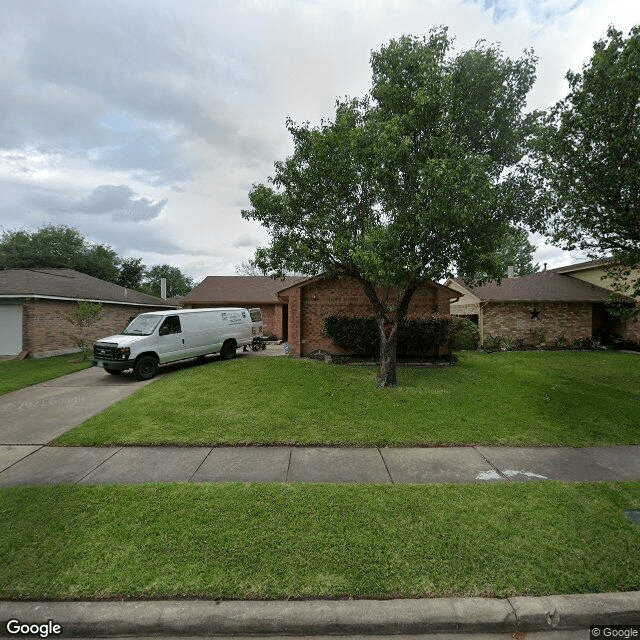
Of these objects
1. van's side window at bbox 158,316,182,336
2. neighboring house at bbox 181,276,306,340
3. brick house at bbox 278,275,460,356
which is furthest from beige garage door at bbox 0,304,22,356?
brick house at bbox 278,275,460,356

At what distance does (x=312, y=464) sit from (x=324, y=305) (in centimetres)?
958

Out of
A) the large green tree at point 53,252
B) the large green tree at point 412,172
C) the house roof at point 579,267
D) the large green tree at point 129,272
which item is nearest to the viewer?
the large green tree at point 412,172

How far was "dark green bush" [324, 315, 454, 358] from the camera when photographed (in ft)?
42.2

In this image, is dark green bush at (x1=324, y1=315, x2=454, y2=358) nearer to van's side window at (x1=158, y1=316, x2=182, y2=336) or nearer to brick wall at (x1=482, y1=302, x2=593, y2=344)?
van's side window at (x1=158, y1=316, x2=182, y2=336)

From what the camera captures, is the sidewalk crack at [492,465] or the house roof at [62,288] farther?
the house roof at [62,288]

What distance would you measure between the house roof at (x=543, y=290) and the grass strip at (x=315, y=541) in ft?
47.7

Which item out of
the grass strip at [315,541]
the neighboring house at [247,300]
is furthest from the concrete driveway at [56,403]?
the neighboring house at [247,300]

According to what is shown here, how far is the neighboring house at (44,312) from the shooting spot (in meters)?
14.1

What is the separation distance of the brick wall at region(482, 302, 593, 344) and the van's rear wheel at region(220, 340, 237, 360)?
44.2ft

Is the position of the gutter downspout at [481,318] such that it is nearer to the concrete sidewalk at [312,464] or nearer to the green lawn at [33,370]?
the concrete sidewalk at [312,464]

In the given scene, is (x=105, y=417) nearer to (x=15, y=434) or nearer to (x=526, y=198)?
(x=15, y=434)

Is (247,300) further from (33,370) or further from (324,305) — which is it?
(33,370)

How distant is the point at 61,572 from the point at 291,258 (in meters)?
7.63

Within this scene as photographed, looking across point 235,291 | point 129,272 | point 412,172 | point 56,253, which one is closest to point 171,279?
point 129,272
